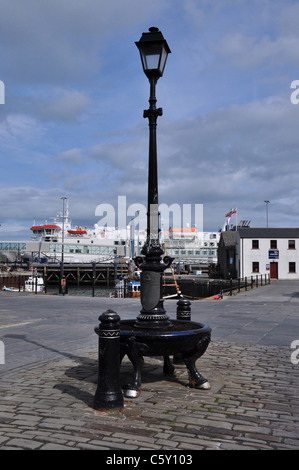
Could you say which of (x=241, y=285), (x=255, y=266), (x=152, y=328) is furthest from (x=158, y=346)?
(x=255, y=266)

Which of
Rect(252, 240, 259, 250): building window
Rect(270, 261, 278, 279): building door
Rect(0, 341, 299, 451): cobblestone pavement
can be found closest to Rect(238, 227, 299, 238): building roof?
Rect(252, 240, 259, 250): building window

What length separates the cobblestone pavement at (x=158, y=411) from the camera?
3988 mm

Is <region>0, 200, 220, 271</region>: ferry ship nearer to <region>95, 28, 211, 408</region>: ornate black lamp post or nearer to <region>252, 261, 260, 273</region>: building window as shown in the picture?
<region>252, 261, 260, 273</region>: building window

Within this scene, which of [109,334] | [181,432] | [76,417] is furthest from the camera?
[109,334]

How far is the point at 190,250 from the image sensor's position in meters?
115

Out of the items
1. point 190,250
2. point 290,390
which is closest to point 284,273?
point 290,390

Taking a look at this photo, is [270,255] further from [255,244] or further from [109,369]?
[109,369]

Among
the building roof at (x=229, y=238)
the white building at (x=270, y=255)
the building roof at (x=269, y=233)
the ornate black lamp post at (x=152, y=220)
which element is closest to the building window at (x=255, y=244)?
the white building at (x=270, y=255)

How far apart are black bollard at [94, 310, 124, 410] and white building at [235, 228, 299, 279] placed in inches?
1871

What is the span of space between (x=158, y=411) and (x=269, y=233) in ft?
163

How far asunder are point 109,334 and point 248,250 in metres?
48.0

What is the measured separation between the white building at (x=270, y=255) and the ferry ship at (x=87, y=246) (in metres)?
34.8

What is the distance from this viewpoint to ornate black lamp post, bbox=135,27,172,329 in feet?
20.3
